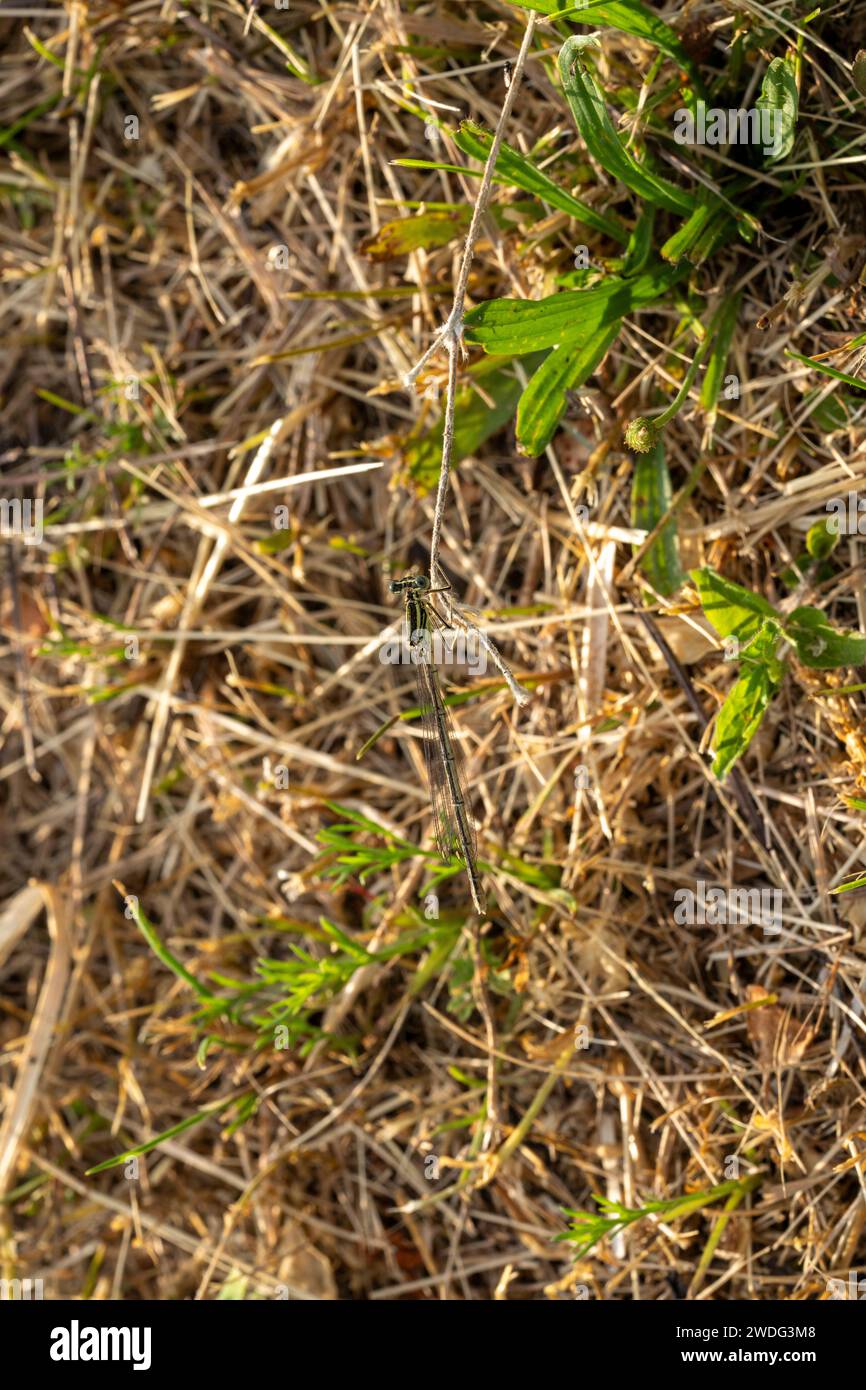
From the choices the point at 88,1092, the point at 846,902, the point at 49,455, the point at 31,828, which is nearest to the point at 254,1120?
the point at 88,1092

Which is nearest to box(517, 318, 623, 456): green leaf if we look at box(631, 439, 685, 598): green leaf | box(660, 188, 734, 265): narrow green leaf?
box(660, 188, 734, 265): narrow green leaf

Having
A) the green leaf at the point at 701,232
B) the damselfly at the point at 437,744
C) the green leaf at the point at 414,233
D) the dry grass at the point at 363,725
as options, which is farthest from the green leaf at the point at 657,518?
the green leaf at the point at 414,233

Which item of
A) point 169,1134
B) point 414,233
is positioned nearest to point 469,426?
point 414,233

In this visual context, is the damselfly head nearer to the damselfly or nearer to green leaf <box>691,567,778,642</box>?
the damselfly

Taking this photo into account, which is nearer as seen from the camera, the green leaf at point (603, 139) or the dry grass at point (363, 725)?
the green leaf at point (603, 139)

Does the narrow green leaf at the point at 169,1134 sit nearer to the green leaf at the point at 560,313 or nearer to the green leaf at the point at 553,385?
the green leaf at the point at 553,385
